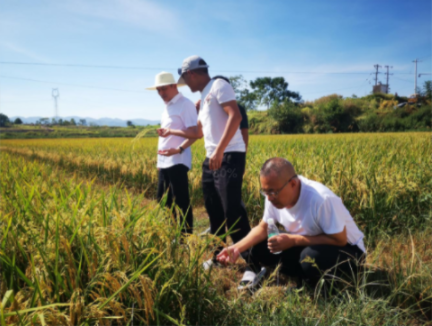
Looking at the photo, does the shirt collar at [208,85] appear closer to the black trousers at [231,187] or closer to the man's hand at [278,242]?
the black trousers at [231,187]

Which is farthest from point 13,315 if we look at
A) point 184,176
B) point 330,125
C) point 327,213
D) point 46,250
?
point 330,125

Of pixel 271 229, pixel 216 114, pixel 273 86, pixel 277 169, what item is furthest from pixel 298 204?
pixel 273 86

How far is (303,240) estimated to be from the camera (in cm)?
206

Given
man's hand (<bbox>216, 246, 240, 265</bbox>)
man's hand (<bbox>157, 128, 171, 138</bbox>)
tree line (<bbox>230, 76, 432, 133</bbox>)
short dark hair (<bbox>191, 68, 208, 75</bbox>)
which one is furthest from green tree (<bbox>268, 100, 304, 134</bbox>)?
man's hand (<bbox>216, 246, 240, 265</bbox>)

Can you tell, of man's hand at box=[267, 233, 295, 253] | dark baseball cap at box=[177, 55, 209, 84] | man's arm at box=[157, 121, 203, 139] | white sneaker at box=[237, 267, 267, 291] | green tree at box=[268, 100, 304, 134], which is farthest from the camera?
green tree at box=[268, 100, 304, 134]

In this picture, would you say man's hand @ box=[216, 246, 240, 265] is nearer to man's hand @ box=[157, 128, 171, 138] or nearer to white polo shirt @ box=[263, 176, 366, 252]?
white polo shirt @ box=[263, 176, 366, 252]

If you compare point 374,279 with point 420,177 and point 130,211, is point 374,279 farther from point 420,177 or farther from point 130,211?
point 420,177

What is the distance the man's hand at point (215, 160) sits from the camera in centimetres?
240

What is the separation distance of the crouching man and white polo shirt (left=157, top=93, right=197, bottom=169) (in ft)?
3.86

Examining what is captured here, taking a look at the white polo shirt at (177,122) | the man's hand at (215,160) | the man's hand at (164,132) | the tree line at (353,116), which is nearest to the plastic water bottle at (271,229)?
the man's hand at (215,160)

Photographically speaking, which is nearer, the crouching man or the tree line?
the crouching man

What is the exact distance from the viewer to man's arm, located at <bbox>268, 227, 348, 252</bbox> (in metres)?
2.00

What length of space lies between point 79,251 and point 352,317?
149 centimetres

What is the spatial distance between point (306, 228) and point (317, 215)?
0.14 m
